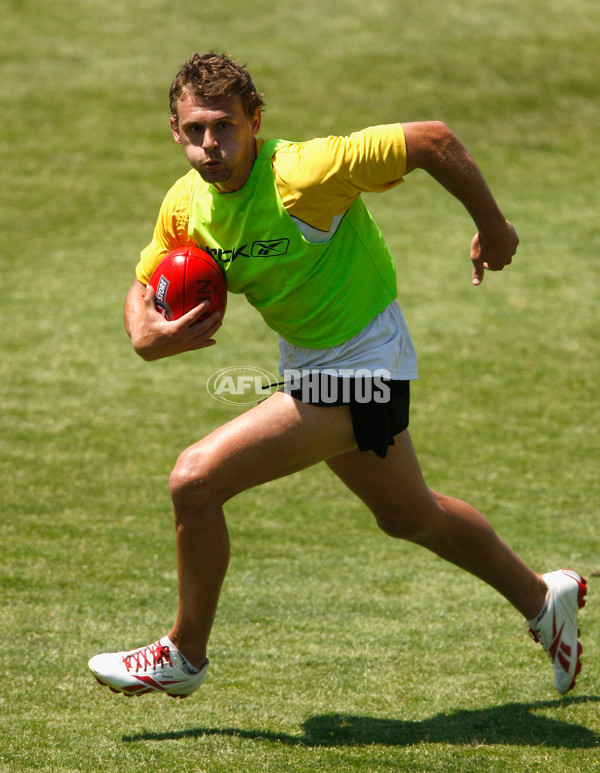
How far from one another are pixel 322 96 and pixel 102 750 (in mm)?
11453

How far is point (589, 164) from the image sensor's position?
12375mm

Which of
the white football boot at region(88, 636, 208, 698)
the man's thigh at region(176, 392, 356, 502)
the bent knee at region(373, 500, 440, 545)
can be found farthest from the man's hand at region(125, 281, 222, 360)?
the white football boot at region(88, 636, 208, 698)

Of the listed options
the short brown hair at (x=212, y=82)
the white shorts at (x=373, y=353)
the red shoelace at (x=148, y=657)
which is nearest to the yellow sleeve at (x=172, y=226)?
the short brown hair at (x=212, y=82)

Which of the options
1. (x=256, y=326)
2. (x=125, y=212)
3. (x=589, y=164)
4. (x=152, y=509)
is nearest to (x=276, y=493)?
(x=152, y=509)

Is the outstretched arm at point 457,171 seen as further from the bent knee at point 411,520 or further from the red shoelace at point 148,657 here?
the red shoelace at point 148,657

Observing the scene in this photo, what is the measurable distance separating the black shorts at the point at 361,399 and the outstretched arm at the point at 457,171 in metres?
0.67

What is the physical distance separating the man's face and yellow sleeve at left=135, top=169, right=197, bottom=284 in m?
0.21

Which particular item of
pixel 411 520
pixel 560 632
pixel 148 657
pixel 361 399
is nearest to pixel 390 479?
pixel 411 520

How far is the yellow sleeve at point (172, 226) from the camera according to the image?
3.77 m

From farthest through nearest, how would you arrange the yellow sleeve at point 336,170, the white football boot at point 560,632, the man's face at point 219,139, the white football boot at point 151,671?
the white football boot at point 560,632 → the white football boot at point 151,671 → the man's face at point 219,139 → the yellow sleeve at point 336,170

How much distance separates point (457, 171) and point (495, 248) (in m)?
0.34

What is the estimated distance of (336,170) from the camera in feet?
11.1

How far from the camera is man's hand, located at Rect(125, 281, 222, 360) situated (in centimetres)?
350

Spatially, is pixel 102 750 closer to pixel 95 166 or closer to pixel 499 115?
pixel 95 166
